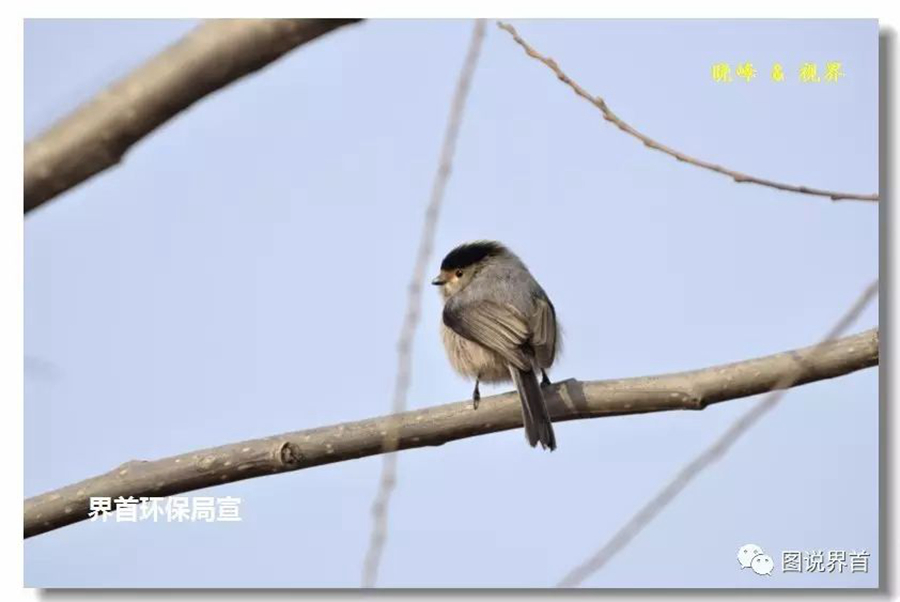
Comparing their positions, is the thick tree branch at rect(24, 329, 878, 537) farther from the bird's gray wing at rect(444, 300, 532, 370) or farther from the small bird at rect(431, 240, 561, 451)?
the bird's gray wing at rect(444, 300, 532, 370)

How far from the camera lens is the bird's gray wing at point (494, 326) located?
4.19 meters

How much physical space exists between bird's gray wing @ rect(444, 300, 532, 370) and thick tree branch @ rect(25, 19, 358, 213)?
294 centimetres

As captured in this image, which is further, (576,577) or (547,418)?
(547,418)

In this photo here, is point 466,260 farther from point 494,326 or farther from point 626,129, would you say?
point 626,129

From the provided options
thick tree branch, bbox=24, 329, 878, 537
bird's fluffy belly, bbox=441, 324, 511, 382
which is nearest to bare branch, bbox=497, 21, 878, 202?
thick tree branch, bbox=24, 329, 878, 537

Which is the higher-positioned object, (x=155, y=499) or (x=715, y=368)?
(x=715, y=368)

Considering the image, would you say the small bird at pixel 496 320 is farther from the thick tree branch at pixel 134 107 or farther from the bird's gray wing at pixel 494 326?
the thick tree branch at pixel 134 107

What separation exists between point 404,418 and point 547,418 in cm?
59

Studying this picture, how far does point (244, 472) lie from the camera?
321 centimetres

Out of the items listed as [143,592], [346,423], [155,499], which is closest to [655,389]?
[346,423]

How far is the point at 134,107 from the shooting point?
1112 millimetres

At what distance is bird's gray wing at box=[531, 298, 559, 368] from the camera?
167 inches
